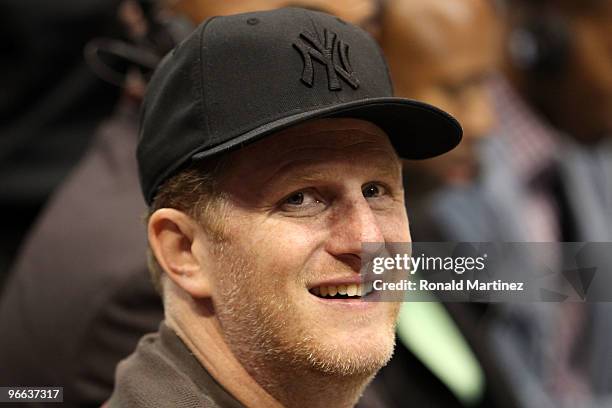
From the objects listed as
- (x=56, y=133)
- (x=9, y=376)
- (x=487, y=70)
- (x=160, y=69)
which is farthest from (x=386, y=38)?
(x=160, y=69)

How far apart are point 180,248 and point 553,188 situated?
2468 mm

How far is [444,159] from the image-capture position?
2.49 m

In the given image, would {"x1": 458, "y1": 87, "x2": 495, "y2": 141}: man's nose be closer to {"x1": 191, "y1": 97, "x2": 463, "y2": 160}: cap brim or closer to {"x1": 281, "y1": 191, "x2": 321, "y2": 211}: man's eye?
{"x1": 191, "y1": 97, "x2": 463, "y2": 160}: cap brim

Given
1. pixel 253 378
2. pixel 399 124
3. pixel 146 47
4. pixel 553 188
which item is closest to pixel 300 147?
pixel 399 124

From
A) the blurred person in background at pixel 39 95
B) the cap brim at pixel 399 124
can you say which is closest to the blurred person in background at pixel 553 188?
the blurred person in background at pixel 39 95

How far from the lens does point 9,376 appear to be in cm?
189

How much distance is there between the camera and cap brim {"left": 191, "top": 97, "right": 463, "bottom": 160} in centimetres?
114

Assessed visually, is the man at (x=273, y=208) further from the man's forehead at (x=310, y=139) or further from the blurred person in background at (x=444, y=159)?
the blurred person in background at (x=444, y=159)

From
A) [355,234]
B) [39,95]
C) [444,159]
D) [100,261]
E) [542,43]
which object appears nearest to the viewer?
[355,234]

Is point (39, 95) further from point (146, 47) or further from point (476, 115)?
point (476, 115)

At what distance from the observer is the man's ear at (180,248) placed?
47.6 inches

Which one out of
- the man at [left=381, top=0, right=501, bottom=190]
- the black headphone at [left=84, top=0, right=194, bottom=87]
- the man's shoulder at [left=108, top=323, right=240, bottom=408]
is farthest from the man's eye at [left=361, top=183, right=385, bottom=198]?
the man at [left=381, top=0, right=501, bottom=190]

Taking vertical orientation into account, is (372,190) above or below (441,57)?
below

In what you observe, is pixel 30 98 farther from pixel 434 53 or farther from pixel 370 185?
pixel 370 185
